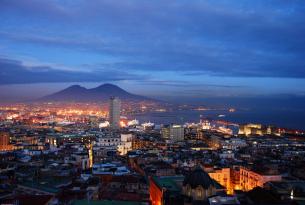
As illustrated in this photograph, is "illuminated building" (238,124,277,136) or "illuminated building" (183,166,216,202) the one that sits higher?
"illuminated building" (183,166,216,202)

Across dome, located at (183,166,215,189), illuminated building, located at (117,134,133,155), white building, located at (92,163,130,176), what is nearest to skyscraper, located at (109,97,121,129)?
illuminated building, located at (117,134,133,155)

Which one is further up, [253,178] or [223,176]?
[253,178]

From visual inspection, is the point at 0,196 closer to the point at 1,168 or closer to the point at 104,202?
the point at 104,202

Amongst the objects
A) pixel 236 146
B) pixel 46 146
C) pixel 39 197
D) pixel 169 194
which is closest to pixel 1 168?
pixel 39 197

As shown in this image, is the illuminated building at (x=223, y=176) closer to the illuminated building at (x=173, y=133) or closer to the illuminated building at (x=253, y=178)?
the illuminated building at (x=253, y=178)

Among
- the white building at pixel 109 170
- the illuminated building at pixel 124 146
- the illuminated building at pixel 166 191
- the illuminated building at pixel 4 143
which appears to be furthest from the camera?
the illuminated building at pixel 4 143

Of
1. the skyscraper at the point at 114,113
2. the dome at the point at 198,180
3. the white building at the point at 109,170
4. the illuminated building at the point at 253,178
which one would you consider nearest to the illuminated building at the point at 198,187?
the dome at the point at 198,180

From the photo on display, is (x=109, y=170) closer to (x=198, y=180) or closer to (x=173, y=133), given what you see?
(x=198, y=180)

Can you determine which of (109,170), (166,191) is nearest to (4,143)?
(109,170)

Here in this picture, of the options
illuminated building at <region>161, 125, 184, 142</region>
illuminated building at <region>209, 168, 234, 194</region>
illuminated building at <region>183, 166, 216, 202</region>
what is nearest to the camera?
illuminated building at <region>183, 166, 216, 202</region>

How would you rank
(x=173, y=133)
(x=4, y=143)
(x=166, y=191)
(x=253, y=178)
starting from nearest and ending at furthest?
1. (x=166, y=191)
2. (x=253, y=178)
3. (x=4, y=143)
4. (x=173, y=133)

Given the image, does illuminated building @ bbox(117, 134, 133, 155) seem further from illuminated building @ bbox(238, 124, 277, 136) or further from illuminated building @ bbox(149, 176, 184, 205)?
illuminated building @ bbox(238, 124, 277, 136)
